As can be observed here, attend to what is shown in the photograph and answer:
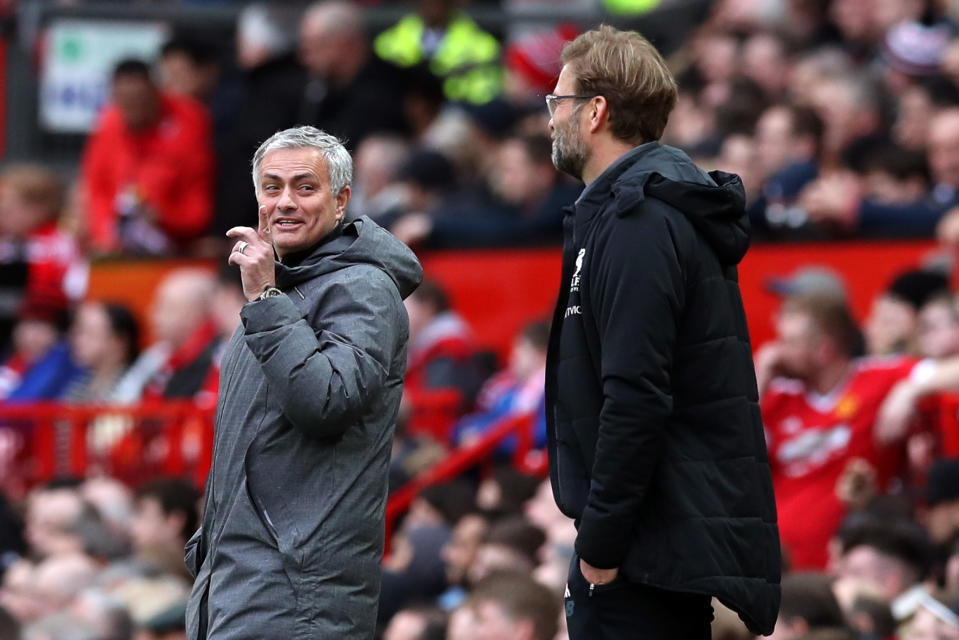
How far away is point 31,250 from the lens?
12875 millimetres

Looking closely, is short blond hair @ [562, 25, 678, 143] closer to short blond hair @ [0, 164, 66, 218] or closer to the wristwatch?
the wristwatch

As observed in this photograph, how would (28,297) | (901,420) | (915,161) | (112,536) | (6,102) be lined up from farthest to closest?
(6,102) < (28,297) < (915,161) < (112,536) < (901,420)

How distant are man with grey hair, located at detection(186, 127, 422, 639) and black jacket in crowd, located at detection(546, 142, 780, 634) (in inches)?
19.5

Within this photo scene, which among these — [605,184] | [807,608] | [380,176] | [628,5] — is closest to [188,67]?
[380,176]

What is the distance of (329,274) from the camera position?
176 inches

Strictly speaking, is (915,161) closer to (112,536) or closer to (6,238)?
(112,536)

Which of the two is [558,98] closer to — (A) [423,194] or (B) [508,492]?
(B) [508,492]

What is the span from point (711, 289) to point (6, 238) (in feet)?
31.2

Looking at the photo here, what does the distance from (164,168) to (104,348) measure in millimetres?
2304

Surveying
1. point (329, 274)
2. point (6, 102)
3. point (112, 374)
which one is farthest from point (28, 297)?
point (329, 274)

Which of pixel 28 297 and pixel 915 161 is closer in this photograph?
pixel 915 161

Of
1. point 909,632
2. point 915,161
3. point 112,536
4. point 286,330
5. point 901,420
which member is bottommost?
point 112,536

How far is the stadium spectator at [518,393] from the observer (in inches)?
384

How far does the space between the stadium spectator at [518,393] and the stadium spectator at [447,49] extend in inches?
172
